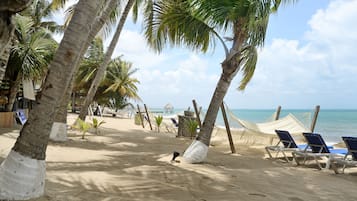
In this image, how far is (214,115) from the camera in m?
6.03

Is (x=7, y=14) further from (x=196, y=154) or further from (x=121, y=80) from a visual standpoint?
(x=121, y=80)

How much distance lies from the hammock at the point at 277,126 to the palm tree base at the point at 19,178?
7202mm

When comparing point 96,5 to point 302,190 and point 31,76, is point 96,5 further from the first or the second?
point 31,76

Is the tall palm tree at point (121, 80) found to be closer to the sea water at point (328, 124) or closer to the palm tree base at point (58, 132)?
the sea water at point (328, 124)

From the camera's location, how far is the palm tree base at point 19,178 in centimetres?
262

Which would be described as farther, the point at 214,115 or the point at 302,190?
the point at 214,115

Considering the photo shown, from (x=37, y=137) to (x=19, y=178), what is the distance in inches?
14.7

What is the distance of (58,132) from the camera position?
277 inches

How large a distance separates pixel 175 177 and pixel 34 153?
6.69 ft

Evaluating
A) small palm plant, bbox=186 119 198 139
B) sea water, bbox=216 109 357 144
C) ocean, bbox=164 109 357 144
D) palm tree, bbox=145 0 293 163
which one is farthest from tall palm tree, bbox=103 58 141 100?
palm tree, bbox=145 0 293 163

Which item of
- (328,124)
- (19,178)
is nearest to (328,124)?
(328,124)

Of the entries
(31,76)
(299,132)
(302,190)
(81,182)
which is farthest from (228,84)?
(31,76)

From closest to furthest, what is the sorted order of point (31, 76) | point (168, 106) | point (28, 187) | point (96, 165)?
point (28, 187)
point (96, 165)
point (31, 76)
point (168, 106)

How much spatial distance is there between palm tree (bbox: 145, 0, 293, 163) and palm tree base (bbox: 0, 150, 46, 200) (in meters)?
3.40
